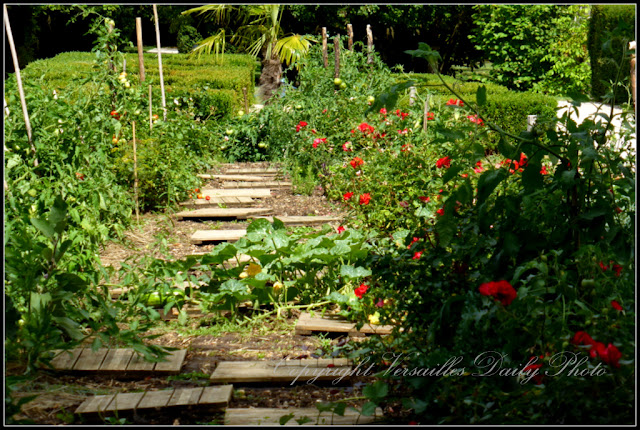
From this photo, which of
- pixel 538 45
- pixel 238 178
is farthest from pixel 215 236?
pixel 538 45

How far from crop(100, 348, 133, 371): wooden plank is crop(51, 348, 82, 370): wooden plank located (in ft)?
0.41

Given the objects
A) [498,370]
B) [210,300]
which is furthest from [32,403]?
[498,370]

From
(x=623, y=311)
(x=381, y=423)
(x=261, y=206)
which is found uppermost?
(x=623, y=311)

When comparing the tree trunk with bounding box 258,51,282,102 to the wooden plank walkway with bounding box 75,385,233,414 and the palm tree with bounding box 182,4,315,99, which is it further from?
the wooden plank walkway with bounding box 75,385,233,414

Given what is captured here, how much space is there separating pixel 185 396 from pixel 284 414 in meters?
0.38

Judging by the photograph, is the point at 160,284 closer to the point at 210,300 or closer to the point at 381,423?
the point at 210,300

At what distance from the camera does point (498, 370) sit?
2.01 meters

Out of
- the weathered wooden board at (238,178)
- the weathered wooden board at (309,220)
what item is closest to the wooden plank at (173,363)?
the weathered wooden board at (309,220)

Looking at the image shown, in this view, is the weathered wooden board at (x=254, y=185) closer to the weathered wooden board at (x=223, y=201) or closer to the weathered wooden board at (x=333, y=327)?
the weathered wooden board at (x=223, y=201)

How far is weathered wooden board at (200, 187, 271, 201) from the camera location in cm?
597

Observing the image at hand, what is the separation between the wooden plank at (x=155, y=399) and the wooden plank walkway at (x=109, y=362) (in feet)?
0.99

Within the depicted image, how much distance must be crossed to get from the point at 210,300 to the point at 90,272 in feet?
2.00

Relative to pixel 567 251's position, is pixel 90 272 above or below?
below

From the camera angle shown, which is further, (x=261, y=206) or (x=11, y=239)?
(x=261, y=206)
